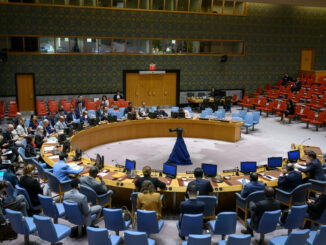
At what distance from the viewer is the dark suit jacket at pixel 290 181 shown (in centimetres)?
747

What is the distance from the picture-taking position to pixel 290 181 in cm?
751

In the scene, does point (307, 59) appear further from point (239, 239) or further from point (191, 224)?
point (239, 239)

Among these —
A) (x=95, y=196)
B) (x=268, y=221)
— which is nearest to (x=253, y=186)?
(x=268, y=221)

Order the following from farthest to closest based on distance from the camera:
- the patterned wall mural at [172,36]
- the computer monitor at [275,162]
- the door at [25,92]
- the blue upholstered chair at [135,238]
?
the door at [25,92] → the patterned wall mural at [172,36] → the computer monitor at [275,162] → the blue upholstered chair at [135,238]

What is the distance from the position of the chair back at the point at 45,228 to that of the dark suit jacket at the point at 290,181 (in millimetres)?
4820

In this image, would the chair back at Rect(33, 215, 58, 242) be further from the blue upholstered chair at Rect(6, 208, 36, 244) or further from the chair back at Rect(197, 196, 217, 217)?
the chair back at Rect(197, 196, 217, 217)

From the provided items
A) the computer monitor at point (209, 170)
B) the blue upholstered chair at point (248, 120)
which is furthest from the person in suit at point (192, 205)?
the blue upholstered chair at point (248, 120)

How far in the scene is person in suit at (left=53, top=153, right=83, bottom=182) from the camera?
316 inches

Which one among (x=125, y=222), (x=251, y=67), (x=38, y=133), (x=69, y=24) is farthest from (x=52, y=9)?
(x=125, y=222)

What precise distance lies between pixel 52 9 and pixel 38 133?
32.3 feet

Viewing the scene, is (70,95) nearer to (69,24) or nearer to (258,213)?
(69,24)

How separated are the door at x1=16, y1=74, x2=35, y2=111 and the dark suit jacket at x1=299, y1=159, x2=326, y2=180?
1534 centimetres

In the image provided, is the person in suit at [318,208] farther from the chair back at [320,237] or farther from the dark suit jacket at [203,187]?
the dark suit jacket at [203,187]

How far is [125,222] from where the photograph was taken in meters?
6.33
